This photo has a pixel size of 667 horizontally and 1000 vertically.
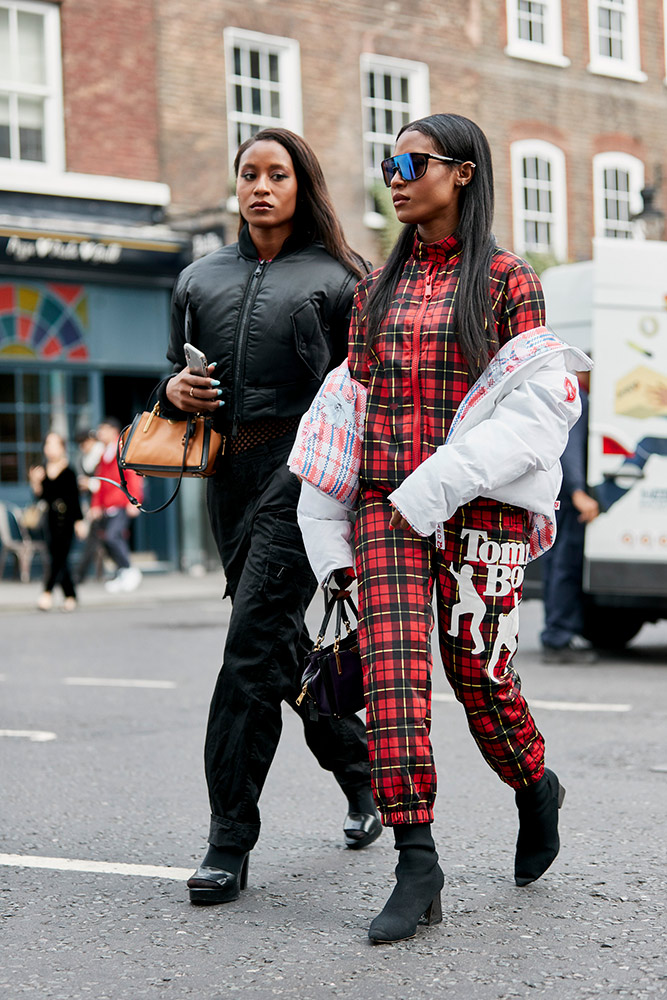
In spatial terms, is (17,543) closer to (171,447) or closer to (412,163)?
(171,447)

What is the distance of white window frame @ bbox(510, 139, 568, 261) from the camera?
73.0ft

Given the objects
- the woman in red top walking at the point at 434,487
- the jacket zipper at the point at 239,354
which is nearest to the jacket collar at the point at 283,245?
the jacket zipper at the point at 239,354

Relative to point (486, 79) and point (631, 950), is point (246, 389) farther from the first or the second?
point (486, 79)

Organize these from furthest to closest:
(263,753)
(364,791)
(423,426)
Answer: (364,791)
(263,753)
(423,426)

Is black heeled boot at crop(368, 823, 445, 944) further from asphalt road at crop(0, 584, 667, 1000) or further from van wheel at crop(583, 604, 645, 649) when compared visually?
van wheel at crop(583, 604, 645, 649)

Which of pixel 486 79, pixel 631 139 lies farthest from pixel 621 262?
pixel 631 139

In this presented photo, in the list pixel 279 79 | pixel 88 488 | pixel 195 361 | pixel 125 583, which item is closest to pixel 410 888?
pixel 195 361

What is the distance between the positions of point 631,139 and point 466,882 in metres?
21.8

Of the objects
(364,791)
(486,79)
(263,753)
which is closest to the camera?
(263,753)

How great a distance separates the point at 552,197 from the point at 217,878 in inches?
798

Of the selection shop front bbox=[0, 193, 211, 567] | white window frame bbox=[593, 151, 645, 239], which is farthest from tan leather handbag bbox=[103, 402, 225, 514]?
white window frame bbox=[593, 151, 645, 239]

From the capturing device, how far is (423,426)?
3.53 metres

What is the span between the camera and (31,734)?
6750 millimetres

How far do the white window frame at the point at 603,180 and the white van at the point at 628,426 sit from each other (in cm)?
1454
